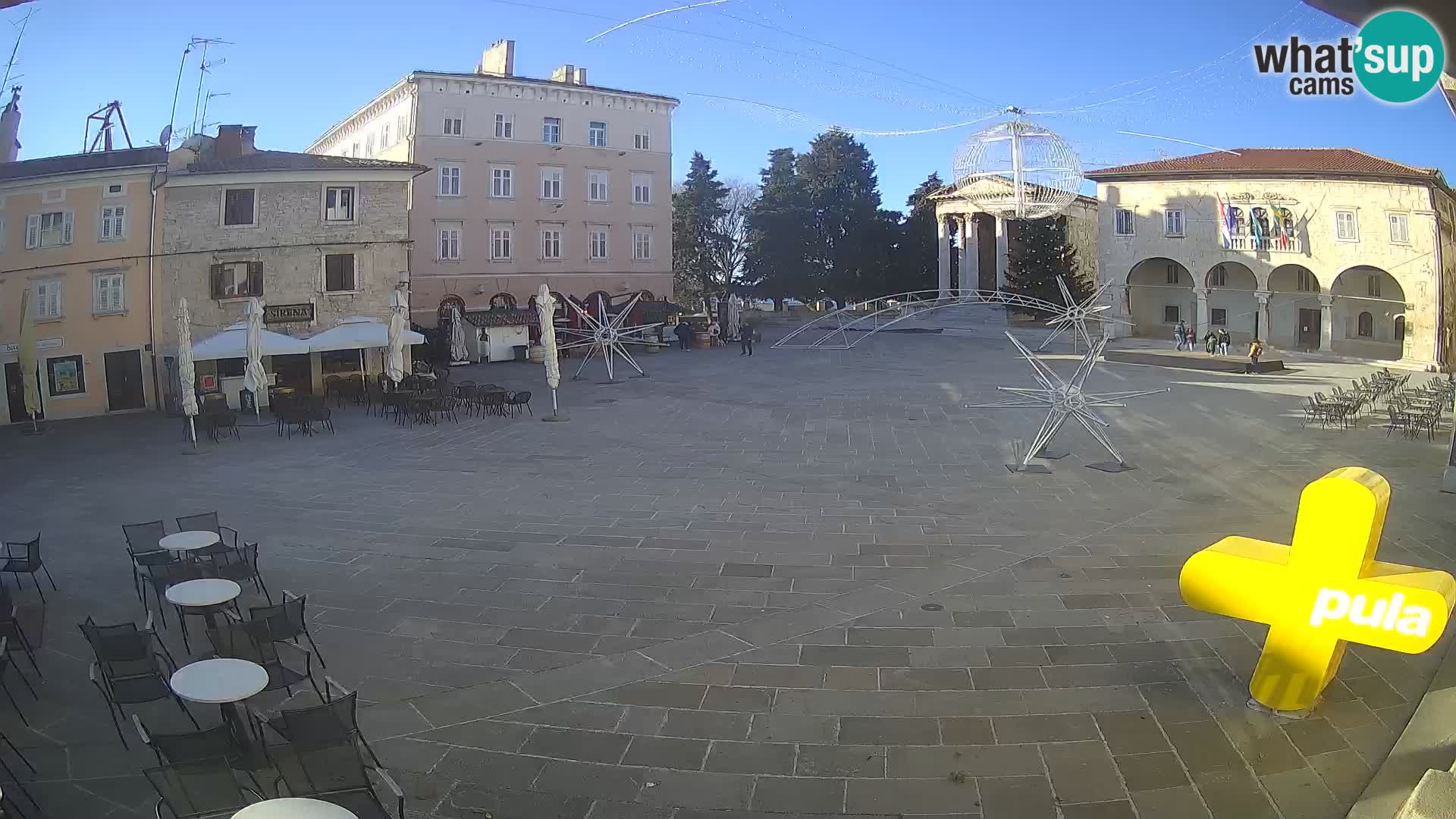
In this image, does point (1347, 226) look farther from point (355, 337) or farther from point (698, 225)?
point (698, 225)

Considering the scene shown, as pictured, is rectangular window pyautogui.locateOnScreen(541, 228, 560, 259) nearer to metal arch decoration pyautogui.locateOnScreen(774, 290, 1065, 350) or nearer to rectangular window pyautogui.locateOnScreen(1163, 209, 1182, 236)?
metal arch decoration pyautogui.locateOnScreen(774, 290, 1065, 350)

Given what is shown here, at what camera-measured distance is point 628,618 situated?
8328 millimetres

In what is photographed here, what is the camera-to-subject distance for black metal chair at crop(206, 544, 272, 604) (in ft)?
28.5

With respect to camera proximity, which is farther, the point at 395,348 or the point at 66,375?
the point at 66,375

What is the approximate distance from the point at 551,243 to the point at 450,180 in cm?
471

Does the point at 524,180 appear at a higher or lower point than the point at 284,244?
higher

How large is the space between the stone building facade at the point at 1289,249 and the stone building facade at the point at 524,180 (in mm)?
19358

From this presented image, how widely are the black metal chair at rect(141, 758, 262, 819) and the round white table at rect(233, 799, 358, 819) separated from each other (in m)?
A: 0.69

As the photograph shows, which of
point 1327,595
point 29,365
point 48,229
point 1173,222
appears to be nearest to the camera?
point 1327,595

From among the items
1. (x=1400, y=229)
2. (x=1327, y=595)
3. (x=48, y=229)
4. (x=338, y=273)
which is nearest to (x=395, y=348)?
(x=338, y=273)

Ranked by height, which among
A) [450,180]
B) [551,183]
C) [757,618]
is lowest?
[757,618]

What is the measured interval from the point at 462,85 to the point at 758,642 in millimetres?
36276

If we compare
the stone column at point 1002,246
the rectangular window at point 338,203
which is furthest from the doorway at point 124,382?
the stone column at point 1002,246

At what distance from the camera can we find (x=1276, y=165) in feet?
119
